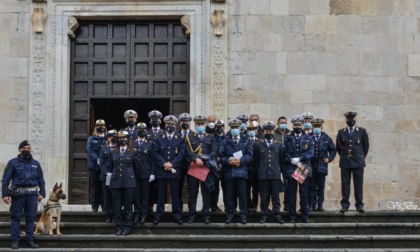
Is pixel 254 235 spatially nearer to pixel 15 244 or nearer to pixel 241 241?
pixel 241 241

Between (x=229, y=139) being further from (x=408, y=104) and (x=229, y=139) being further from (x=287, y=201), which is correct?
(x=408, y=104)

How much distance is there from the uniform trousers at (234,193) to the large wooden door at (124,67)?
500 centimetres

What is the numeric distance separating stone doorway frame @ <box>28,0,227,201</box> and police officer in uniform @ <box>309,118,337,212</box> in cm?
358

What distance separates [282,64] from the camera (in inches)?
890

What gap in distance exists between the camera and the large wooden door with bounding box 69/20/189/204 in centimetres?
2314

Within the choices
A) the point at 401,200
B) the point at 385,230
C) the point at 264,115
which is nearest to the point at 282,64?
the point at 264,115

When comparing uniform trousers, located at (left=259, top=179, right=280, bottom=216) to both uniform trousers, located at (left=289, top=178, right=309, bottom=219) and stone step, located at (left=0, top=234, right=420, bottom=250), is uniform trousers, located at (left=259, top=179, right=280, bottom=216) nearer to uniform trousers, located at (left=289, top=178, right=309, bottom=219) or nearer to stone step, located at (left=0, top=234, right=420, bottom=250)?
uniform trousers, located at (left=289, top=178, right=309, bottom=219)

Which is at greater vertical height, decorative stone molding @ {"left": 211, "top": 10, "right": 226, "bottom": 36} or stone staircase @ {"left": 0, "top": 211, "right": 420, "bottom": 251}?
decorative stone molding @ {"left": 211, "top": 10, "right": 226, "bottom": 36}

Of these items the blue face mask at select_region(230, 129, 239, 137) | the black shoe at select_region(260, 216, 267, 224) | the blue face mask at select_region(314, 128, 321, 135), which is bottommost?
the black shoe at select_region(260, 216, 267, 224)

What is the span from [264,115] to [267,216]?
454 cm

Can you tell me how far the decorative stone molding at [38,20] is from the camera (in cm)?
2267

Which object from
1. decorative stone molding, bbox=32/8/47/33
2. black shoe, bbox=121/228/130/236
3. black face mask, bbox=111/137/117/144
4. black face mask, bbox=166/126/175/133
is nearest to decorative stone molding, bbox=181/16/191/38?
decorative stone molding, bbox=32/8/47/33

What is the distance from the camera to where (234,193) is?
60.7 feet

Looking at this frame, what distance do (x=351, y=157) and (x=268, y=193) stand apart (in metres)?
2.15
